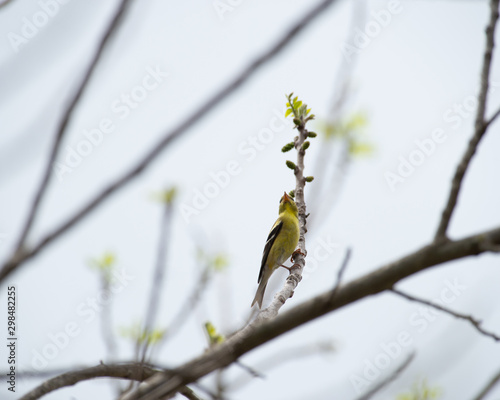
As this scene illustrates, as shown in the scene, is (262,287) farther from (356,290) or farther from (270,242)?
(356,290)

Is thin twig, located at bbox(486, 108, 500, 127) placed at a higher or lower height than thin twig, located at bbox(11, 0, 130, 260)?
higher

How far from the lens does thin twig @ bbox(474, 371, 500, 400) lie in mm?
1928

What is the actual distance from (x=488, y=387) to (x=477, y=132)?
3.31 ft

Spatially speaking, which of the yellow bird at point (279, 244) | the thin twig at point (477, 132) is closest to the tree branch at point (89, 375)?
the thin twig at point (477, 132)

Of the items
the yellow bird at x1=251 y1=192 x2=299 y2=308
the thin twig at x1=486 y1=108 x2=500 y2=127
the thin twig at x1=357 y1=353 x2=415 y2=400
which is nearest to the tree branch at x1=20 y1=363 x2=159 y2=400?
the thin twig at x1=357 y1=353 x2=415 y2=400

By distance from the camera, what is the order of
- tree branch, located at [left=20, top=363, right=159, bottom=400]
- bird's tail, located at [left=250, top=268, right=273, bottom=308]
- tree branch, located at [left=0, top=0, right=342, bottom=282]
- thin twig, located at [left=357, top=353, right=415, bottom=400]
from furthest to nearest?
bird's tail, located at [left=250, top=268, right=273, bottom=308], tree branch, located at [left=20, top=363, right=159, bottom=400], thin twig, located at [left=357, top=353, right=415, bottom=400], tree branch, located at [left=0, top=0, right=342, bottom=282]

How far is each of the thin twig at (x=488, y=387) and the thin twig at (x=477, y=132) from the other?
0.57 metres

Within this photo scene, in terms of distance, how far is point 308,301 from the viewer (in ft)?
6.03

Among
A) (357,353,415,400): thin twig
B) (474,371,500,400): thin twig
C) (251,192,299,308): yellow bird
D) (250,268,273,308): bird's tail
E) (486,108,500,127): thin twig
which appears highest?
(251,192,299,308): yellow bird

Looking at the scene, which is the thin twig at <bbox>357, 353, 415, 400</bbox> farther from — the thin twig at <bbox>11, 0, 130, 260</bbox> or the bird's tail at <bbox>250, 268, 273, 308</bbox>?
the bird's tail at <bbox>250, 268, 273, 308</bbox>

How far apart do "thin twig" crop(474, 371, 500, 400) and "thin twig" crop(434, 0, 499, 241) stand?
1.86 ft

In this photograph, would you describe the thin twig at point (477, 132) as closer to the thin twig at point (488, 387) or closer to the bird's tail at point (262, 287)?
the thin twig at point (488, 387)

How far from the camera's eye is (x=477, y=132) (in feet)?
7.06

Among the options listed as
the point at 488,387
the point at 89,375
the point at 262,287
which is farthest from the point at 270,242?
the point at 488,387
